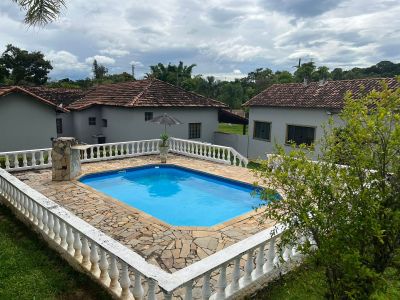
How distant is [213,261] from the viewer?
4.56m

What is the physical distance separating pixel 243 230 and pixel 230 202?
15.1ft

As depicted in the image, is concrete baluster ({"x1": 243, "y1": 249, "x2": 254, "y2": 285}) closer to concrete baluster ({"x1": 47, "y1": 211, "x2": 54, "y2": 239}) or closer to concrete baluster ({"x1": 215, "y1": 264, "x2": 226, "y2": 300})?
concrete baluster ({"x1": 215, "y1": 264, "x2": 226, "y2": 300})

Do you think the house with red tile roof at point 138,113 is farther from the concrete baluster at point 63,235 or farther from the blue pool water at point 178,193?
the concrete baluster at point 63,235

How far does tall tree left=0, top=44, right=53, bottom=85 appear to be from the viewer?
163 feet

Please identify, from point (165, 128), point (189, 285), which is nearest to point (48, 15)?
point (189, 285)

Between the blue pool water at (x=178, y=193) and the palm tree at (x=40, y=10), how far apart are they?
7027 mm

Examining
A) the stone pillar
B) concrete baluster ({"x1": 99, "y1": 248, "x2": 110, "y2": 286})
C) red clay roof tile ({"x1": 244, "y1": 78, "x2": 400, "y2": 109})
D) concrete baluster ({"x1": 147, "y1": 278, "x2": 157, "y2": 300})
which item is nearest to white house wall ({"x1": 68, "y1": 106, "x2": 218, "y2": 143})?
red clay roof tile ({"x1": 244, "y1": 78, "x2": 400, "y2": 109})

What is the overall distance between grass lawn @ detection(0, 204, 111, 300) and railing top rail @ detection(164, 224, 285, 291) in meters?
1.76

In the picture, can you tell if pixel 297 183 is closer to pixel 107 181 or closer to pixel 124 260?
pixel 124 260

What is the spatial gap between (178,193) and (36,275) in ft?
27.1

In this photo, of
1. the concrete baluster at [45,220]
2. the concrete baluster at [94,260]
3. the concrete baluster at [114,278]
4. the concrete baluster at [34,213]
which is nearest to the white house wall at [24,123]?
the concrete baluster at [34,213]

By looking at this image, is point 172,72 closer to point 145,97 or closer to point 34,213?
point 145,97

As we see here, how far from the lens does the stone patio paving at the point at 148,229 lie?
21.7ft

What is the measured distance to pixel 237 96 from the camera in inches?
2159
